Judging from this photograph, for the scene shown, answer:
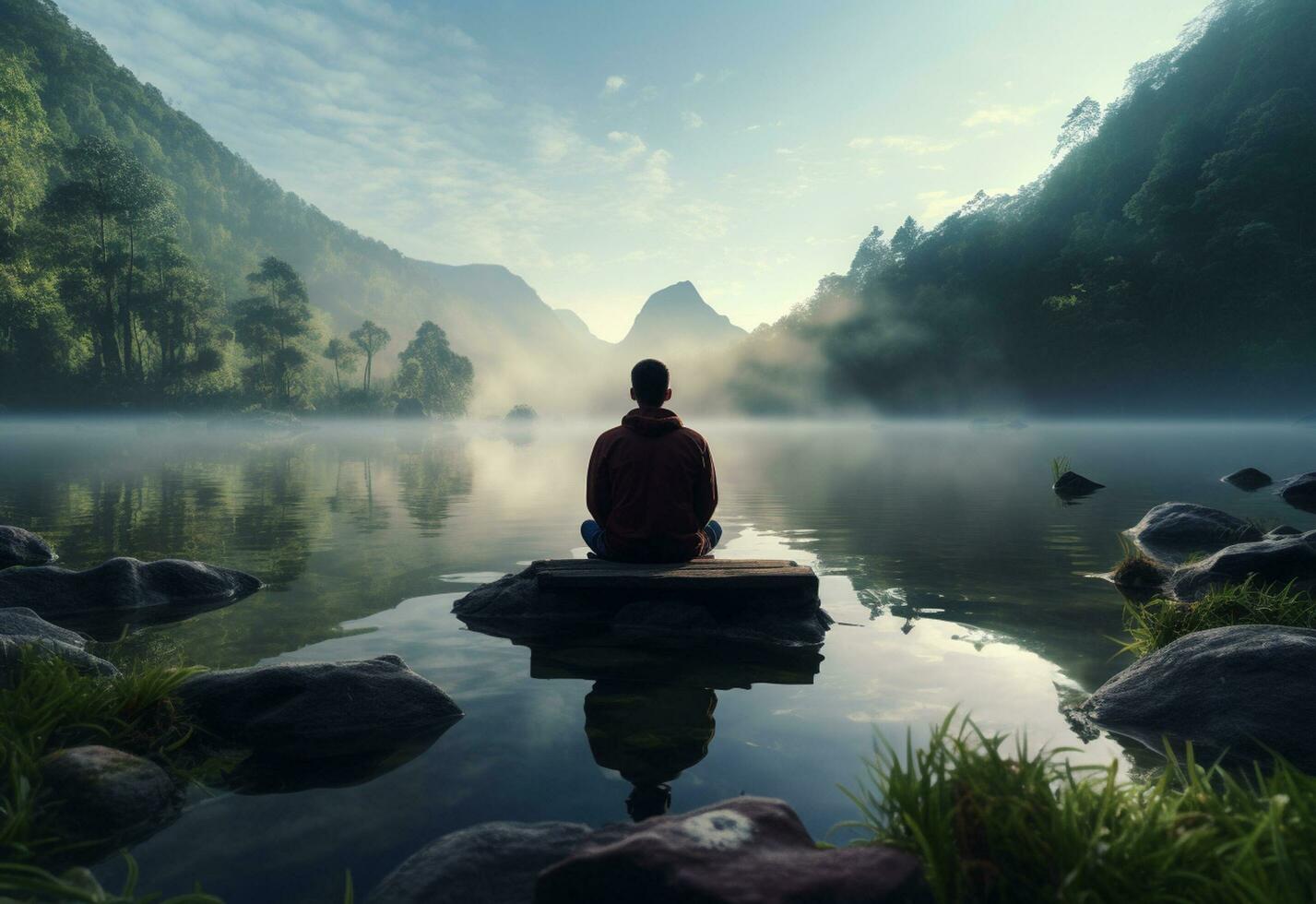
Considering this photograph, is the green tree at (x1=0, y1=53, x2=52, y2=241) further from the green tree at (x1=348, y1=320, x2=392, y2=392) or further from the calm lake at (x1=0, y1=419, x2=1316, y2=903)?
the calm lake at (x1=0, y1=419, x2=1316, y2=903)

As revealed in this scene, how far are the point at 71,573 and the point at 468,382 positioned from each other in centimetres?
10652

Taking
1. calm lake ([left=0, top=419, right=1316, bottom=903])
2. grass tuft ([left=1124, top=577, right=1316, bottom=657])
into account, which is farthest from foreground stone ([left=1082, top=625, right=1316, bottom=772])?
grass tuft ([left=1124, top=577, right=1316, bottom=657])

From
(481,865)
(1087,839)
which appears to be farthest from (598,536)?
(1087,839)

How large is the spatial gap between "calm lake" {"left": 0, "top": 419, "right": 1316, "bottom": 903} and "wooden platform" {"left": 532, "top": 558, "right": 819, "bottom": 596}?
28.0 inches

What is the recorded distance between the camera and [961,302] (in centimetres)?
10006

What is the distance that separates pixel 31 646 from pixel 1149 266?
93.2 meters

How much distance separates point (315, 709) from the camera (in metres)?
4.66

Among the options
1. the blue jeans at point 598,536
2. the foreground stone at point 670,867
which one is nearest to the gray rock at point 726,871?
the foreground stone at point 670,867

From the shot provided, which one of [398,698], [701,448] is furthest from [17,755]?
[701,448]

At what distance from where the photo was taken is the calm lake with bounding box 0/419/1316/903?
3680 mm

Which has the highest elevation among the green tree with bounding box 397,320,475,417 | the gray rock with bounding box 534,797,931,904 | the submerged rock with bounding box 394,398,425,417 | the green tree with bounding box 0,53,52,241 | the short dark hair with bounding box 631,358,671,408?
the green tree with bounding box 0,53,52,241

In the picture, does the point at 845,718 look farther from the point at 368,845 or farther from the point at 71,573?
the point at 71,573

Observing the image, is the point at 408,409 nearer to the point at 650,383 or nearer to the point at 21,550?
the point at 21,550

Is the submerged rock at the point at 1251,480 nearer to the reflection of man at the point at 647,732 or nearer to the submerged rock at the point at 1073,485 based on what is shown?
the submerged rock at the point at 1073,485
